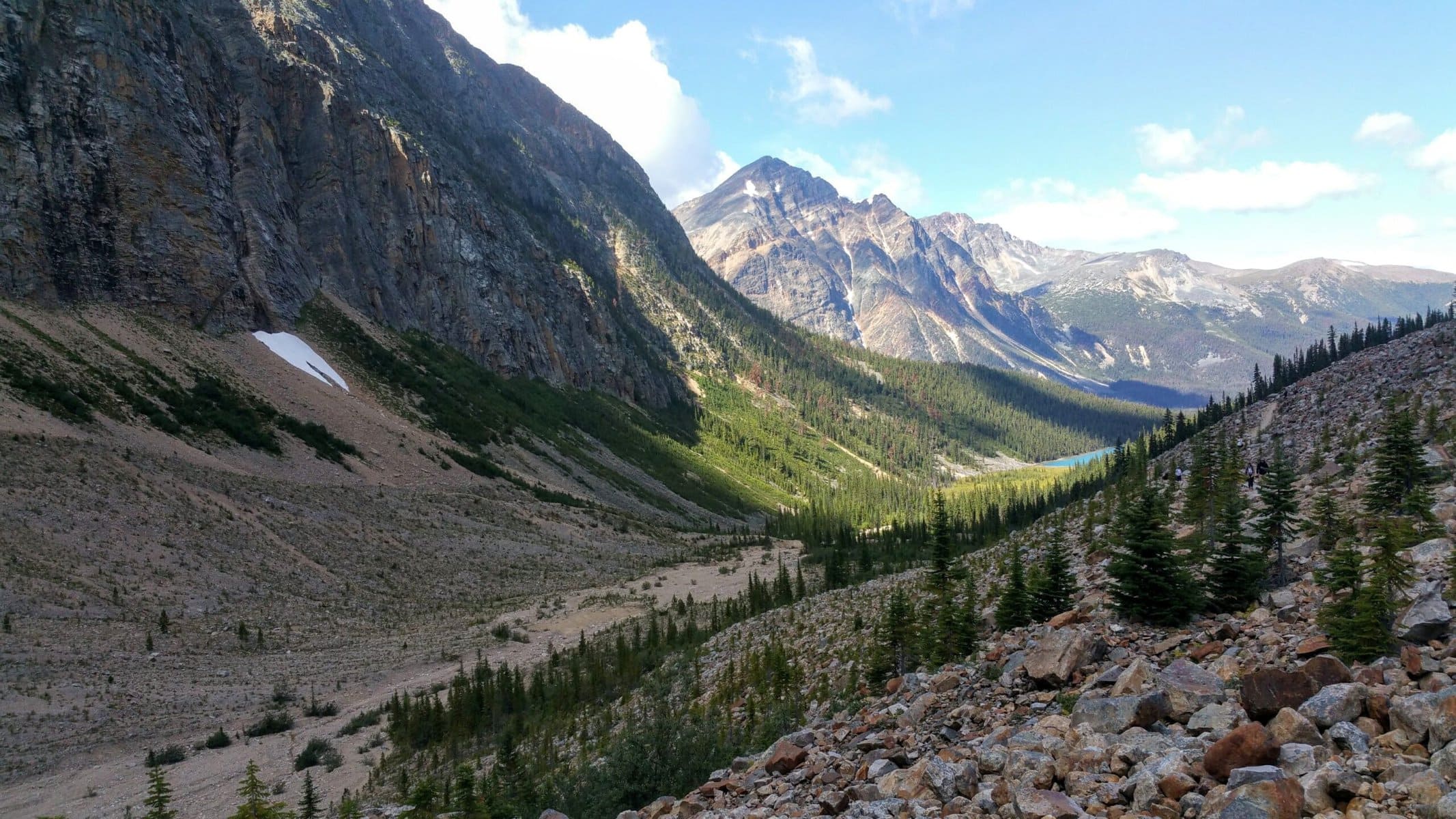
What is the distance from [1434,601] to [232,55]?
452ft

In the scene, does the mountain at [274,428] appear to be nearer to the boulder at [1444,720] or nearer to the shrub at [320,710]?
the shrub at [320,710]

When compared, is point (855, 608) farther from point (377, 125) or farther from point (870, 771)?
point (377, 125)

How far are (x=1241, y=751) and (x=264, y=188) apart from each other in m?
118

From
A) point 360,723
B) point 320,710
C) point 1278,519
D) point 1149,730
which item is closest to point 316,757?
point 360,723

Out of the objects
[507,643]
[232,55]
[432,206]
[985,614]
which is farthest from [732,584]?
[232,55]

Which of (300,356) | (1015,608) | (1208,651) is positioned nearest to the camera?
(1208,651)

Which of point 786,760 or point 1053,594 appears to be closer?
point 786,760

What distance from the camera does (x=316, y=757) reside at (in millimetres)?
22844

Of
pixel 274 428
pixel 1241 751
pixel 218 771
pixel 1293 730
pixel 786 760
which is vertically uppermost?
pixel 274 428

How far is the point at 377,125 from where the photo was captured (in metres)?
119

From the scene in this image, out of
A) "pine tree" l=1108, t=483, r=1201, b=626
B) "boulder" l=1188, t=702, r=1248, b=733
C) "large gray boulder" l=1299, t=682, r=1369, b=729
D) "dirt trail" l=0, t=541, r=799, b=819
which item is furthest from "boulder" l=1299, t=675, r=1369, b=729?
"dirt trail" l=0, t=541, r=799, b=819

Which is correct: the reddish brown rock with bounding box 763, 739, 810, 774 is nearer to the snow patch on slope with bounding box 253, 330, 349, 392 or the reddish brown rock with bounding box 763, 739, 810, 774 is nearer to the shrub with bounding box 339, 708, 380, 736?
the shrub with bounding box 339, 708, 380, 736

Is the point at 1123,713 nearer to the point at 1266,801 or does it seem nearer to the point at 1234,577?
the point at 1266,801

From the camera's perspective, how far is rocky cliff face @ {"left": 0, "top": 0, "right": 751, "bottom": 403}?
70.4 m
